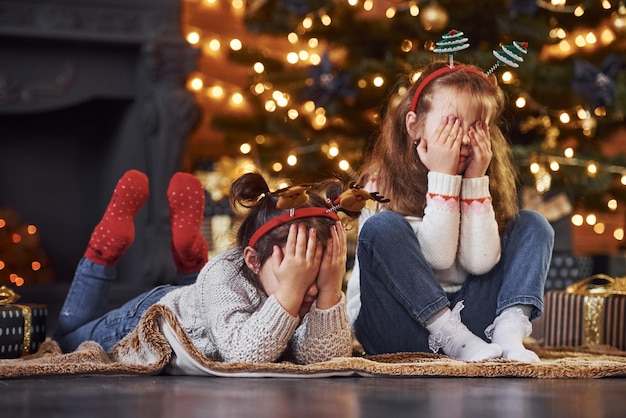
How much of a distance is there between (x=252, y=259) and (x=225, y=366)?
17 cm

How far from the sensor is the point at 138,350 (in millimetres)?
1472

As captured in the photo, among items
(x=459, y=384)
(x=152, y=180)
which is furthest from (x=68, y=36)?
(x=459, y=384)

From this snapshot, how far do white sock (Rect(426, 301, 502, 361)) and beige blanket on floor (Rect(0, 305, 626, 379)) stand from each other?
0.04 meters

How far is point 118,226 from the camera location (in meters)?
1.77

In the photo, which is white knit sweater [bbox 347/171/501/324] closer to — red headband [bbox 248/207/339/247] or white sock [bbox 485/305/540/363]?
white sock [bbox 485/305/540/363]

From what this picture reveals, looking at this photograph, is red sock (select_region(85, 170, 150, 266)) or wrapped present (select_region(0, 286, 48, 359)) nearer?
wrapped present (select_region(0, 286, 48, 359))

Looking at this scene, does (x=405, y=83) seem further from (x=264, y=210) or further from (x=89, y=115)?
(x=264, y=210)

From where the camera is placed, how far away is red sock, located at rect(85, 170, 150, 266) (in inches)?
69.6

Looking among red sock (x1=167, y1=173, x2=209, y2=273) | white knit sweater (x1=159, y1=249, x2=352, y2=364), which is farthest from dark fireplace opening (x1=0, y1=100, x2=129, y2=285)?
white knit sweater (x1=159, y1=249, x2=352, y2=364)

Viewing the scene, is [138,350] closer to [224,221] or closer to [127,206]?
[127,206]

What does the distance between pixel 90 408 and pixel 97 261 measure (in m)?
0.76

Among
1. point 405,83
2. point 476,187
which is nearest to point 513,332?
point 476,187

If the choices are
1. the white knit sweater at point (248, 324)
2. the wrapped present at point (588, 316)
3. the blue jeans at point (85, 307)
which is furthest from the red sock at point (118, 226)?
the wrapped present at point (588, 316)

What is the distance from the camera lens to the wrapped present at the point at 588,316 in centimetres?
189
